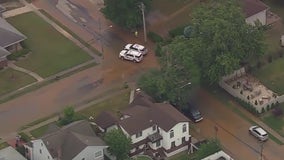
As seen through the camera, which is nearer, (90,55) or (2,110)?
(2,110)

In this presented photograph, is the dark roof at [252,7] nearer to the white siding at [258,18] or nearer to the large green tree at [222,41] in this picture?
the white siding at [258,18]

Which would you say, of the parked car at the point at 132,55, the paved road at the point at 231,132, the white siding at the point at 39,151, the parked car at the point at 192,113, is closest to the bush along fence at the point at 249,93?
the paved road at the point at 231,132

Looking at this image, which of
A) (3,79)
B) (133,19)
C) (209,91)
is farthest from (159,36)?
A: (3,79)

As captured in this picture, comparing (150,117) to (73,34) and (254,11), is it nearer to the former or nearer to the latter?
(73,34)

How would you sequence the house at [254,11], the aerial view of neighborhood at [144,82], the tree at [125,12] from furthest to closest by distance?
the house at [254,11] → the tree at [125,12] → the aerial view of neighborhood at [144,82]

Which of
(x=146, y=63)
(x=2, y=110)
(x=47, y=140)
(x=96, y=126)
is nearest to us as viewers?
(x=47, y=140)

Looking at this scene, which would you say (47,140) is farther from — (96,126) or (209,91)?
(209,91)

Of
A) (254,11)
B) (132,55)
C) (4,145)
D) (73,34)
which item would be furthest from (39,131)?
(254,11)

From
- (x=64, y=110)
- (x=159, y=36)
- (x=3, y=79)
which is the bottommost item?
(x=64, y=110)
